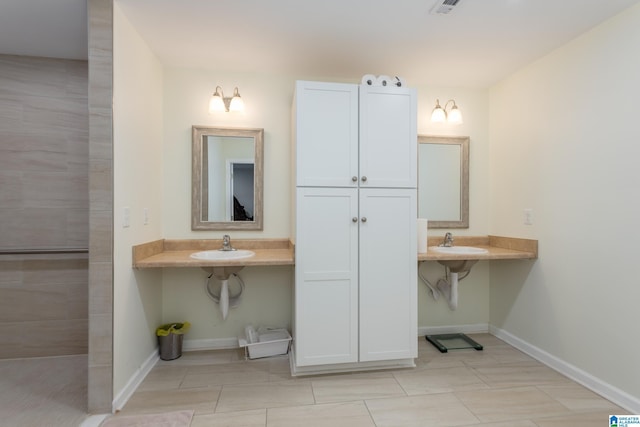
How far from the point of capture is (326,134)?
7.15 feet

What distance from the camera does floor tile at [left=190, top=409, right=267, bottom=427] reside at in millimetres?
1715

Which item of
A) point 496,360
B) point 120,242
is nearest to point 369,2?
point 120,242

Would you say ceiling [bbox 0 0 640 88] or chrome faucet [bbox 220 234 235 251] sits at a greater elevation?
ceiling [bbox 0 0 640 88]

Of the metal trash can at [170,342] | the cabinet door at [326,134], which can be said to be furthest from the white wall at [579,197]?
the metal trash can at [170,342]

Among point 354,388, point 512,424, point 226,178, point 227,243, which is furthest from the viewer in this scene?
point 226,178

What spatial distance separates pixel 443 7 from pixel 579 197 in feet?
5.00

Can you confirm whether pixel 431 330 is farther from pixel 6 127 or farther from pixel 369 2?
pixel 6 127

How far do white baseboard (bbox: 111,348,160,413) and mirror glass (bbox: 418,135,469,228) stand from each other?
8.08ft

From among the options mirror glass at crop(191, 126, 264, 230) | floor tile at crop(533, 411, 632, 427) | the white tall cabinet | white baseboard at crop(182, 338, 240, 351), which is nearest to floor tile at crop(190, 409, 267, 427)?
the white tall cabinet

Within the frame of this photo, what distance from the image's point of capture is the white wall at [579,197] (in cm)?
186

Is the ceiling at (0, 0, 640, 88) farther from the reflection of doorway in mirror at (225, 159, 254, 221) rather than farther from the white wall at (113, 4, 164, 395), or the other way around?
the reflection of doorway in mirror at (225, 159, 254, 221)

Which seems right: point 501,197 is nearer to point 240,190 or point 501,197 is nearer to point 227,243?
point 240,190

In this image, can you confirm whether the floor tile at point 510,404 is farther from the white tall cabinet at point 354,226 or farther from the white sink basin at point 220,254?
the white sink basin at point 220,254

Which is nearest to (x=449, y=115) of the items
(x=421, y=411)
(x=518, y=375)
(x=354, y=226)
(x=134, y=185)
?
(x=354, y=226)
